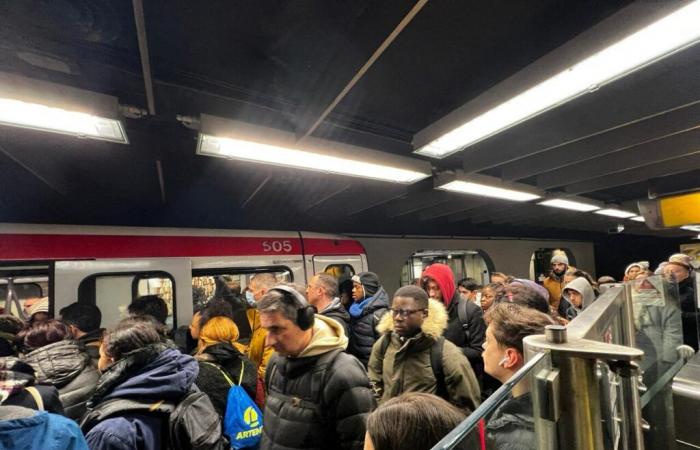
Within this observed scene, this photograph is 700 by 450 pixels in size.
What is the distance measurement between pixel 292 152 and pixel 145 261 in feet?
8.44

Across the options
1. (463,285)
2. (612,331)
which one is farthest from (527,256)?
(612,331)

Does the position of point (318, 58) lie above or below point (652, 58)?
above

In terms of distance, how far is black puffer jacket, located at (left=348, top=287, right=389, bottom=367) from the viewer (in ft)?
11.0

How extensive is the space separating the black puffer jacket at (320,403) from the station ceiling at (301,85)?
4.98ft

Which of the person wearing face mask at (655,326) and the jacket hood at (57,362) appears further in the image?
the jacket hood at (57,362)

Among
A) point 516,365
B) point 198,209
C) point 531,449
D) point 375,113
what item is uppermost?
point 375,113

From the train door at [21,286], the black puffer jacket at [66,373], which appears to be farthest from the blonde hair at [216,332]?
the train door at [21,286]

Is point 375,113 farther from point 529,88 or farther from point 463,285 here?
point 463,285

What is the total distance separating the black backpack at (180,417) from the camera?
1.35 m

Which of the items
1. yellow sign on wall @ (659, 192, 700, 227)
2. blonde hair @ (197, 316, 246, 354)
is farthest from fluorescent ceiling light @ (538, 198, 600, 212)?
blonde hair @ (197, 316, 246, 354)

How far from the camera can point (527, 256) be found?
10.5m

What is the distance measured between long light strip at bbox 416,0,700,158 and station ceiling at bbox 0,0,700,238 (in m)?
0.12

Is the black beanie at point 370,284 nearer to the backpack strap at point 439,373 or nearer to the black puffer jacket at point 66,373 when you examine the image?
the backpack strap at point 439,373

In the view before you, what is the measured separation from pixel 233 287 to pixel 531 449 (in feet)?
15.3
